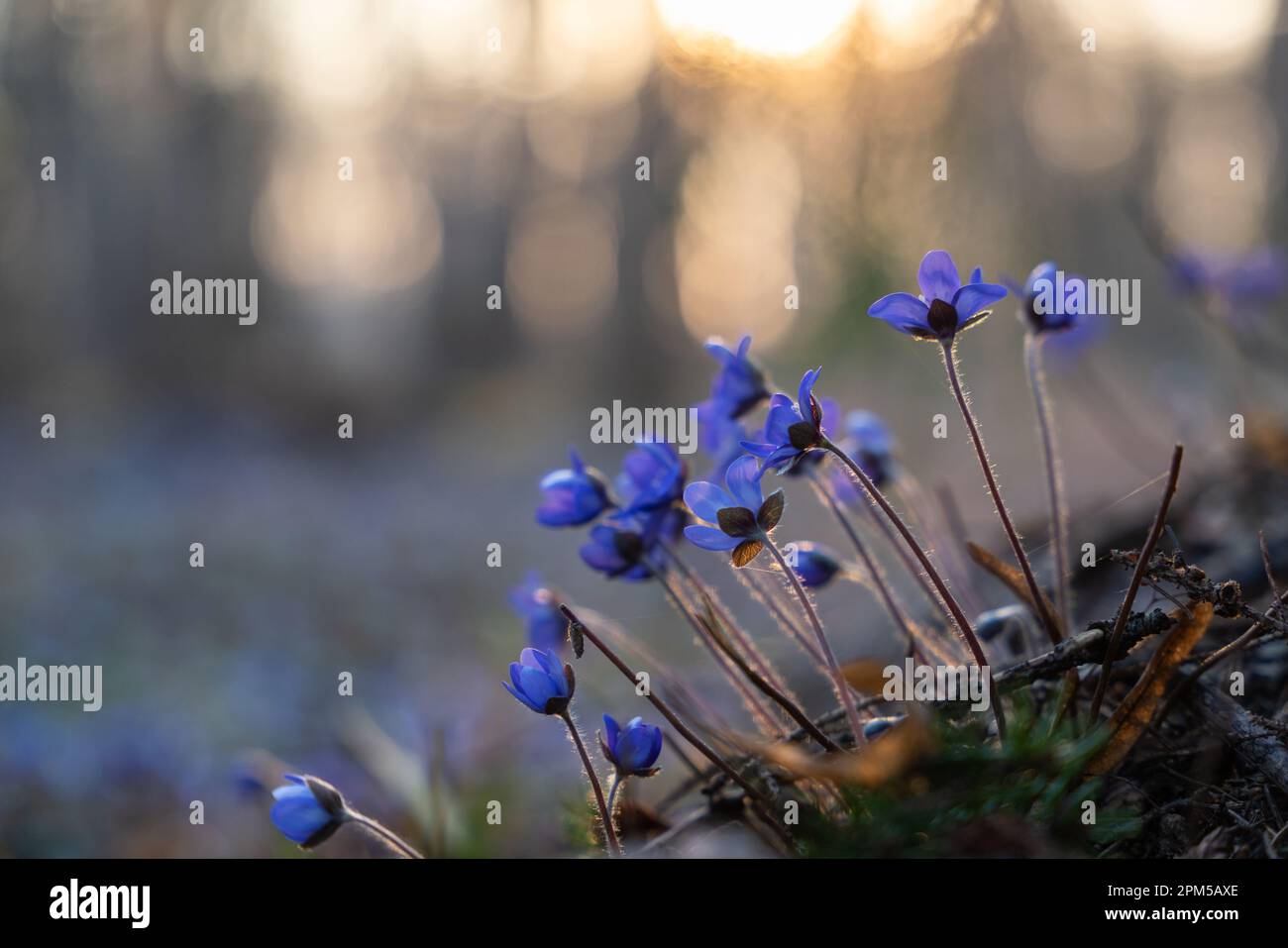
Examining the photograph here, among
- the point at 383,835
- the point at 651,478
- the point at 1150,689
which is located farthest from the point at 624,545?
the point at 1150,689

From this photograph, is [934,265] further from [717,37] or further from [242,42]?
[242,42]

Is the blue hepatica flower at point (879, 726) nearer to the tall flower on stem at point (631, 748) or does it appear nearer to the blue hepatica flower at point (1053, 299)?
the tall flower on stem at point (631, 748)

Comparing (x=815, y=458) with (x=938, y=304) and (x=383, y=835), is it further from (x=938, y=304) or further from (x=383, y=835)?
(x=383, y=835)

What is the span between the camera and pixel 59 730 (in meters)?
3.87

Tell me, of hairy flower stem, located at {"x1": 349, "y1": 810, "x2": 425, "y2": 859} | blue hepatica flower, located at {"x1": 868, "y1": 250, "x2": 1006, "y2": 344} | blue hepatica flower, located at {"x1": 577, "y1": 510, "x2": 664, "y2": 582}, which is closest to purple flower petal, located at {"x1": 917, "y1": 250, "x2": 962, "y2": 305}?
blue hepatica flower, located at {"x1": 868, "y1": 250, "x2": 1006, "y2": 344}

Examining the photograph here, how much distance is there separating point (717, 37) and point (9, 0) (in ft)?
41.3

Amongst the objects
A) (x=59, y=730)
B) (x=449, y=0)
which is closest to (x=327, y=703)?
(x=59, y=730)

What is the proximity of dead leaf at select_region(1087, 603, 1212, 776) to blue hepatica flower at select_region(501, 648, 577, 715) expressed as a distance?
58 cm

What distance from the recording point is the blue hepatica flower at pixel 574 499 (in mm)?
1408

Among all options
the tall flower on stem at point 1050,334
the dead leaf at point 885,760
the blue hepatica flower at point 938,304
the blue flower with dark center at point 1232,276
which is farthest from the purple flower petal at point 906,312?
the blue flower with dark center at point 1232,276

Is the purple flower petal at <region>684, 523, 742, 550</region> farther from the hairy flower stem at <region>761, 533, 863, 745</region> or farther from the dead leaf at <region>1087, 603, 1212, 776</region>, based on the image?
the dead leaf at <region>1087, 603, 1212, 776</region>

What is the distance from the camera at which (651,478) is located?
4.33 ft

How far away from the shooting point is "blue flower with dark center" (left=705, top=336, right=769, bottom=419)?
1.43 m

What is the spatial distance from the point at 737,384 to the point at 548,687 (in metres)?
0.56
